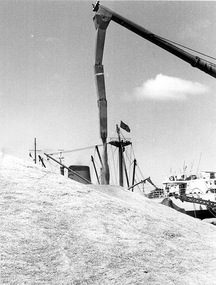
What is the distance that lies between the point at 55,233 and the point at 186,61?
820cm

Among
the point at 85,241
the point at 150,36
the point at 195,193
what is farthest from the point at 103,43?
the point at 195,193

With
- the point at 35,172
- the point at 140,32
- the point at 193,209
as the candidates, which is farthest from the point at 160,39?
the point at 193,209

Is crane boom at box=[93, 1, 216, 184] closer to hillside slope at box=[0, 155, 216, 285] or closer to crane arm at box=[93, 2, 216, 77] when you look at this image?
crane arm at box=[93, 2, 216, 77]

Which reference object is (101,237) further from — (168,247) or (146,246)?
(168,247)

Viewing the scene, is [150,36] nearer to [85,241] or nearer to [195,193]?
[85,241]

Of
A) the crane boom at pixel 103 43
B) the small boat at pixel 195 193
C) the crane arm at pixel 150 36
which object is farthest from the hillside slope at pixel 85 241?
the small boat at pixel 195 193

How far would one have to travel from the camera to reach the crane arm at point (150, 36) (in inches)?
457

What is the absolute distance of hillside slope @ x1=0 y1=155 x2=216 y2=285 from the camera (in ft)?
16.3

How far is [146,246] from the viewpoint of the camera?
6.29 metres

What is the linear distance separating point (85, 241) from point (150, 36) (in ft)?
27.4

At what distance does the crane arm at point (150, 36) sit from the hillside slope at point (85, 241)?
5545mm

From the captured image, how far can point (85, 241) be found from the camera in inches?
231

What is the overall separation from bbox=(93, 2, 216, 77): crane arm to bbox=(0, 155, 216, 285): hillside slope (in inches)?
218

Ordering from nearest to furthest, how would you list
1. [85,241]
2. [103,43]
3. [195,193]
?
1. [85,241]
2. [103,43]
3. [195,193]
